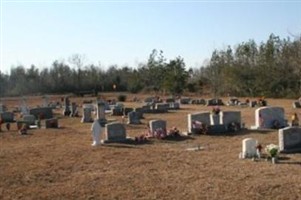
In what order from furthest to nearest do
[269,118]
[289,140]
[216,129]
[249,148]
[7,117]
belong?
[7,117]
[269,118]
[216,129]
[289,140]
[249,148]

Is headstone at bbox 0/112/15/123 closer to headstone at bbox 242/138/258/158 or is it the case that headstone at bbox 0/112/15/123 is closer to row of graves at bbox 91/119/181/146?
row of graves at bbox 91/119/181/146

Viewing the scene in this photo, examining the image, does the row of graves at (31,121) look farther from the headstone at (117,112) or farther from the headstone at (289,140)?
the headstone at (289,140)

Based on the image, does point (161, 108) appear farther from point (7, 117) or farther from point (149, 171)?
point (149, 171)

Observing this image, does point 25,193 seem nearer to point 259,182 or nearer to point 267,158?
point 259,182

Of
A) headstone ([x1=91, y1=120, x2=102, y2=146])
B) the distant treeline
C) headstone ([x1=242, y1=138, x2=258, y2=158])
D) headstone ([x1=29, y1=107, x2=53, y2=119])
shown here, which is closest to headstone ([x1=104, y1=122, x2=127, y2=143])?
headstone ([x1=91, y1=120, x2=102, y2=146])

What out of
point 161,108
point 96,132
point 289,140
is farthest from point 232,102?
point 289,140

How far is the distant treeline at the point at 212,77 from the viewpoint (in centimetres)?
5903

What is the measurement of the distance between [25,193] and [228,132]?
11.5m

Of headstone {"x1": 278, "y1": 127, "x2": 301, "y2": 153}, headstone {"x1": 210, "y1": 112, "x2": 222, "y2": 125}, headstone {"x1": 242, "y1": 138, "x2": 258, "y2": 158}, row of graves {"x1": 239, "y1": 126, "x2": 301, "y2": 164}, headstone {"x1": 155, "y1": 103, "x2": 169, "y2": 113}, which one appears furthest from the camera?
headstone {"x1": 155, "y1": 103, "x2": 169, "y2": 113}

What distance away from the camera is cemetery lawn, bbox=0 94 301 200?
37.2 feet

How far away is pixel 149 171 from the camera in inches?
541

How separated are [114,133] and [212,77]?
50901 millimetres

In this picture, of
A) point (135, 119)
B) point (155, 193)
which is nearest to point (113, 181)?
point (155, 193)

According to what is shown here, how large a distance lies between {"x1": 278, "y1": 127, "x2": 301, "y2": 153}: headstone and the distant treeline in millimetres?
40046
